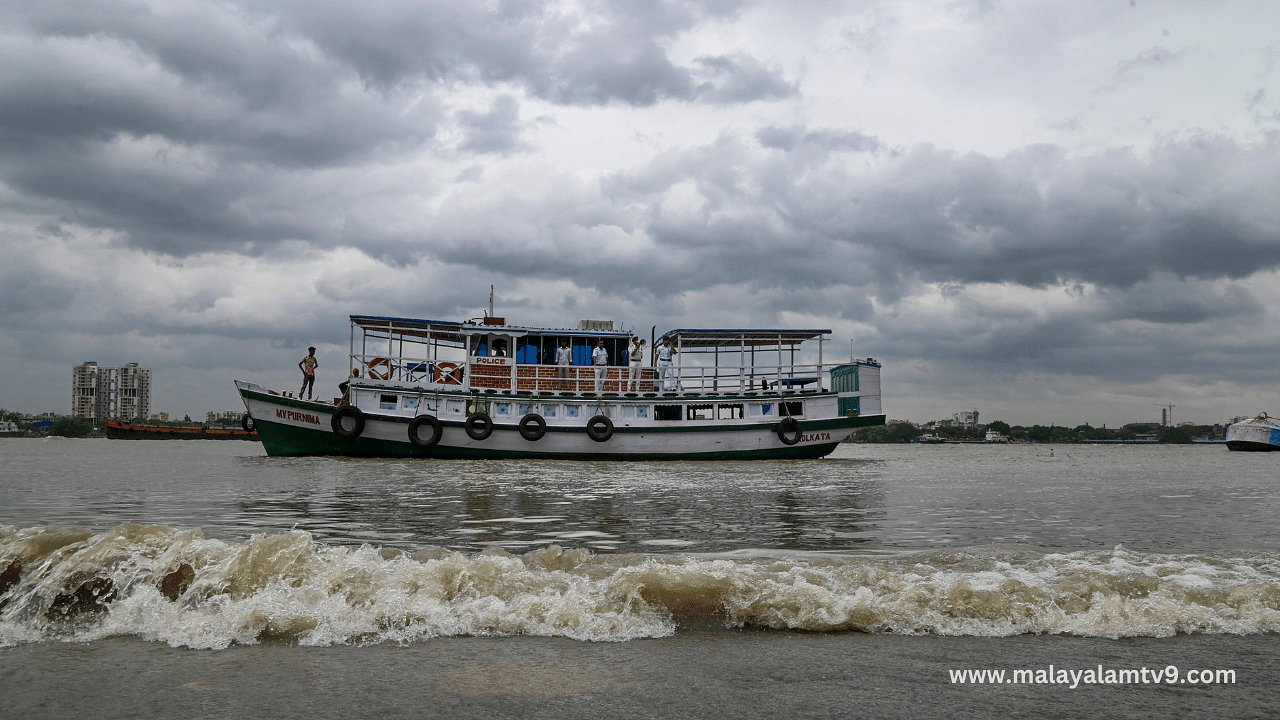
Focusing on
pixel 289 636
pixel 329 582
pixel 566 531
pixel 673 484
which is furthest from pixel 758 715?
pixel 673 484

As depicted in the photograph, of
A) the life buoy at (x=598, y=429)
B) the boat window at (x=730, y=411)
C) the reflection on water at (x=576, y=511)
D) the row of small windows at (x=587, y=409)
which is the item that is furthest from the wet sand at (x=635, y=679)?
the boat window at (x=730, y=411)

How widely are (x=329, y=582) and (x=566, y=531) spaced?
3684 mm

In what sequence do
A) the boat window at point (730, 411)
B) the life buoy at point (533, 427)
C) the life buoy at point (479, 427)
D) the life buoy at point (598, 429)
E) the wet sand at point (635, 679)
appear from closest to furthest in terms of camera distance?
the wet sand at point (635, 679) → the life buoy at point (479, 427) → the life buoy at point (533, 427) → the life buoy at point (598, 429) → the boat window at point (730, 411)

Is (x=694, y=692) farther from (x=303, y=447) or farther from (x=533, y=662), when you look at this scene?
(x=303, y=447)

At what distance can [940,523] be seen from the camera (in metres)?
8.51

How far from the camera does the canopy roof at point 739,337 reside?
25031mm

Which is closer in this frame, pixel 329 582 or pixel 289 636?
pixel 289 636

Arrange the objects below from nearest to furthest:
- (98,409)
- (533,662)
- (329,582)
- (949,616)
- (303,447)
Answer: (533,662), (949,616), (329,582), (303,447), (98,409)

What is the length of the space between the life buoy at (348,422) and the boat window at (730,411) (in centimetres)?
1166

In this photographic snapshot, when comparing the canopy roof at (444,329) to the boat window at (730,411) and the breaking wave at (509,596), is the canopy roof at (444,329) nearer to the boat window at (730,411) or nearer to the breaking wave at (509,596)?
the boat window at (730,411)

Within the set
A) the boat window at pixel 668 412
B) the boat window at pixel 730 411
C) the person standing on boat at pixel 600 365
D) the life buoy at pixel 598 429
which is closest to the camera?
the life buoy at pixel 598 429
